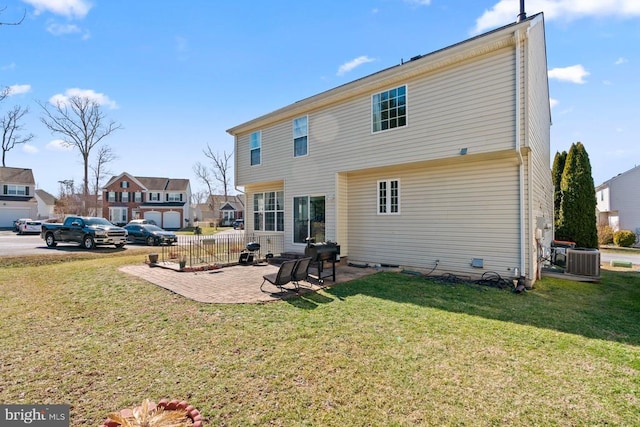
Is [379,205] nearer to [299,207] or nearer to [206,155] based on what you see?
[299,207]

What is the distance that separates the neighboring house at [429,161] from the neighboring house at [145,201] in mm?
35639

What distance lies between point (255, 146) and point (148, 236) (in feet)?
43.3

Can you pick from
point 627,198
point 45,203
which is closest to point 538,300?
point 627,198

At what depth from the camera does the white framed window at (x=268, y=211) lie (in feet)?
44.5

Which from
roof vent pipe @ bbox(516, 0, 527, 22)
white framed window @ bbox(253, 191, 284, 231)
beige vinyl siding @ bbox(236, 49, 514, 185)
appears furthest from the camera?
white framed window @ bbox(253, 191, 284, 231)

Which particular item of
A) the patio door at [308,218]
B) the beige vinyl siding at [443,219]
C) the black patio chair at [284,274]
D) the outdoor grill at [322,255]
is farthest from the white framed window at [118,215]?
the black patio chair at [284,274]

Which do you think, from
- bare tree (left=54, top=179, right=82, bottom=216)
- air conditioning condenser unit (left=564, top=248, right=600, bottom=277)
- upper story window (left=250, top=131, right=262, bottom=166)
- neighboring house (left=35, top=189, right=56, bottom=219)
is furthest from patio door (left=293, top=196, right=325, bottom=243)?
neighboring house (left=35, top=189, right=56, bottom=219)

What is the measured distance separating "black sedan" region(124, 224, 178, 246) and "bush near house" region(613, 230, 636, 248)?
1287 inches

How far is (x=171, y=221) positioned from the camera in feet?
141

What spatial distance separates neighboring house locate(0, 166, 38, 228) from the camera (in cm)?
3575

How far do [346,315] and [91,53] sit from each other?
14194mm

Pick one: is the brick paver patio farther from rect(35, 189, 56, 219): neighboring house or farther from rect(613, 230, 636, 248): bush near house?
rect(35, 189, 56, 219): neighboring house

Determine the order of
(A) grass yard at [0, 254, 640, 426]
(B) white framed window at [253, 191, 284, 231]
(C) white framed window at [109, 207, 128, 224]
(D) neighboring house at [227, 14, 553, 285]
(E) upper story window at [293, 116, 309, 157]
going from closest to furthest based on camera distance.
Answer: (A) grass yard at [0, 254, 640, 426]
(D) neighboring house at [227, 14, 553, 285]
(E) upper story window at [293, 116, 309, 157]
(B) white framed window at [253, 191, 284, 231]
(C) white framed window at [109, 207, 128, 224]

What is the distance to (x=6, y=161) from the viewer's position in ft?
129
